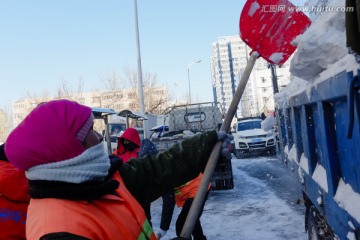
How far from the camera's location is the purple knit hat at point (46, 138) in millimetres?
1349

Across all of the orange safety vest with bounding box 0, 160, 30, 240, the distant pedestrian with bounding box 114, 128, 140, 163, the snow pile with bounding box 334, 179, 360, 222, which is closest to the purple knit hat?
the orange safety vest with bounding box 0, 160, 30, 240

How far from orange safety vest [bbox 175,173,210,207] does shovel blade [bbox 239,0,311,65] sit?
8.18 ft

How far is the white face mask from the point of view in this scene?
4.50 feet

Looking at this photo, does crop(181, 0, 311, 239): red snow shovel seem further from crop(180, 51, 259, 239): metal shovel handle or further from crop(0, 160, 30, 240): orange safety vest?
crop(0, 160, 30, 240): orange safety vest

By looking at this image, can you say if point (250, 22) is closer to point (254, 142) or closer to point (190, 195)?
point (190, 195)

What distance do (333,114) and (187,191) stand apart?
8.88 ft

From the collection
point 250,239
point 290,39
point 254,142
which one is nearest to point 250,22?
point 290,39

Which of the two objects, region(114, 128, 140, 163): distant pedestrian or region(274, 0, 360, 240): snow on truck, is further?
region(114, 128, 140, 163): distant pedestrian

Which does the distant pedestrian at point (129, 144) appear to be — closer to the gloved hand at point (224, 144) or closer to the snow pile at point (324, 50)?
the snow pile at point (324, 50)

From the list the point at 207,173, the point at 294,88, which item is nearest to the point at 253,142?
the point at 294,88

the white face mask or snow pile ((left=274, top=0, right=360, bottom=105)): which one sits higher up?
snow pile ((left=274, top=0, right=360, bottom=105))

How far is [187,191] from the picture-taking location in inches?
180

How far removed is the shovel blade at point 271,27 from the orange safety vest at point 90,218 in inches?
51.7

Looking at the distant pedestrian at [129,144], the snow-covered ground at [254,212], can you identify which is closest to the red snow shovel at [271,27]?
the snow-covered ground at [254,212]
